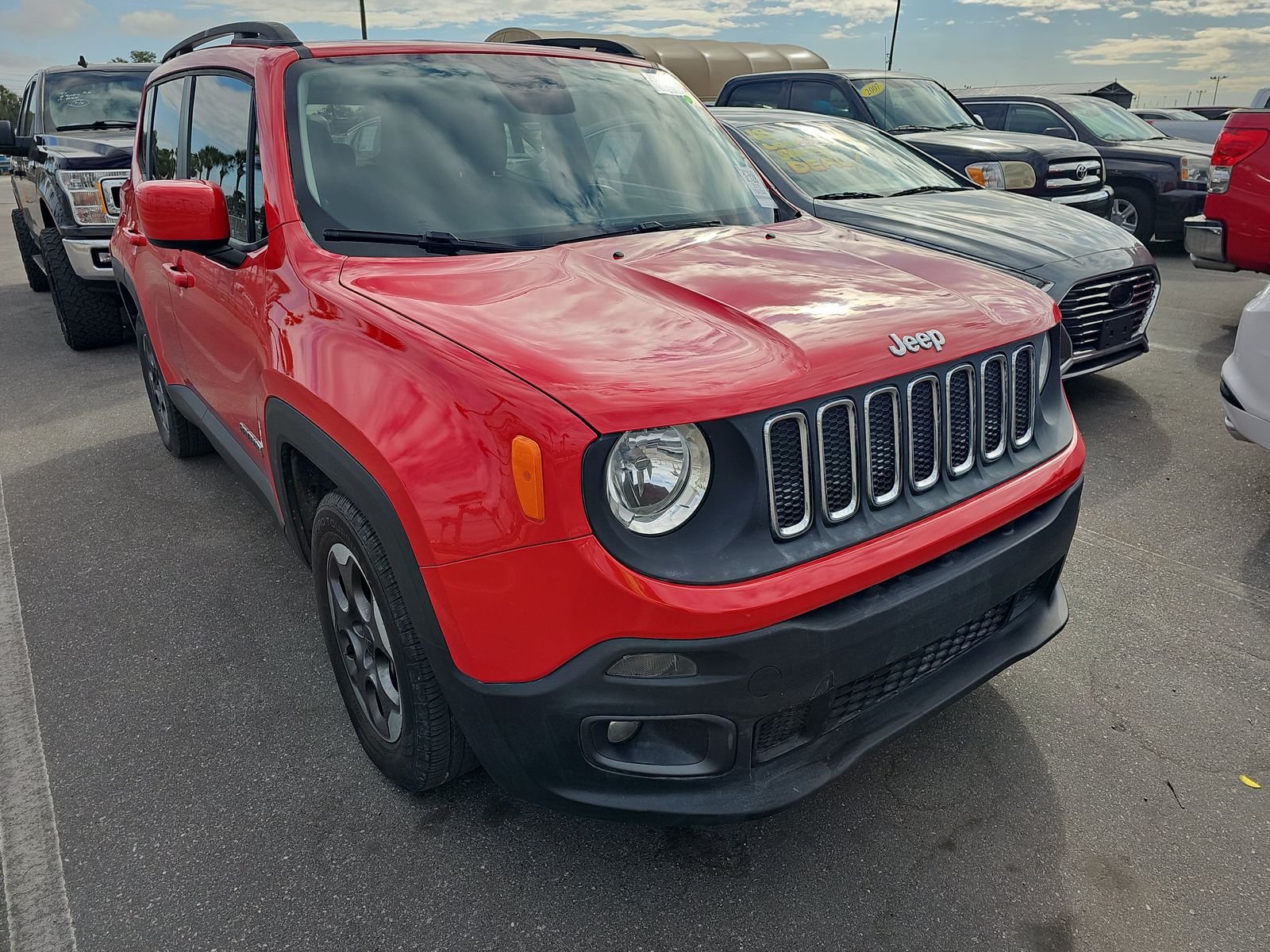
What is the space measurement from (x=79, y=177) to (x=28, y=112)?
2.83m

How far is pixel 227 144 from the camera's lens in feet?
9.86

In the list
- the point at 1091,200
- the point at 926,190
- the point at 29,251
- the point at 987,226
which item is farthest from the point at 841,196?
the point at 29,251

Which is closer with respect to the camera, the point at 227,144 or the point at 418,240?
the point at 418,240

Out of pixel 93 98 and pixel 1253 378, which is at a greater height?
pixel 93 98

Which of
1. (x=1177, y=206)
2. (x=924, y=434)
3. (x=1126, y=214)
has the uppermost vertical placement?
(x=924, y=434)

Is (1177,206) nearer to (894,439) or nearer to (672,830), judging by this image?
(894,439)

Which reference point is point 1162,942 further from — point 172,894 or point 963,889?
point 172,894

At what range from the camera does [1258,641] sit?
294 cm

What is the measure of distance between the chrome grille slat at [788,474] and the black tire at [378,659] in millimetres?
782

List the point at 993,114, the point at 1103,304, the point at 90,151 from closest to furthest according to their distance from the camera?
the point at 1103,304, the point at 90,151, the point at 993,114

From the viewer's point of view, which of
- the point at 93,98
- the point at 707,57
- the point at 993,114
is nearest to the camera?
the point at 93,98

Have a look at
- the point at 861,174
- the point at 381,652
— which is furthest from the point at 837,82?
the point at 381,652

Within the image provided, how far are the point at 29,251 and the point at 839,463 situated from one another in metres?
9.73

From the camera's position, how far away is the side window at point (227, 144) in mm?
2764
